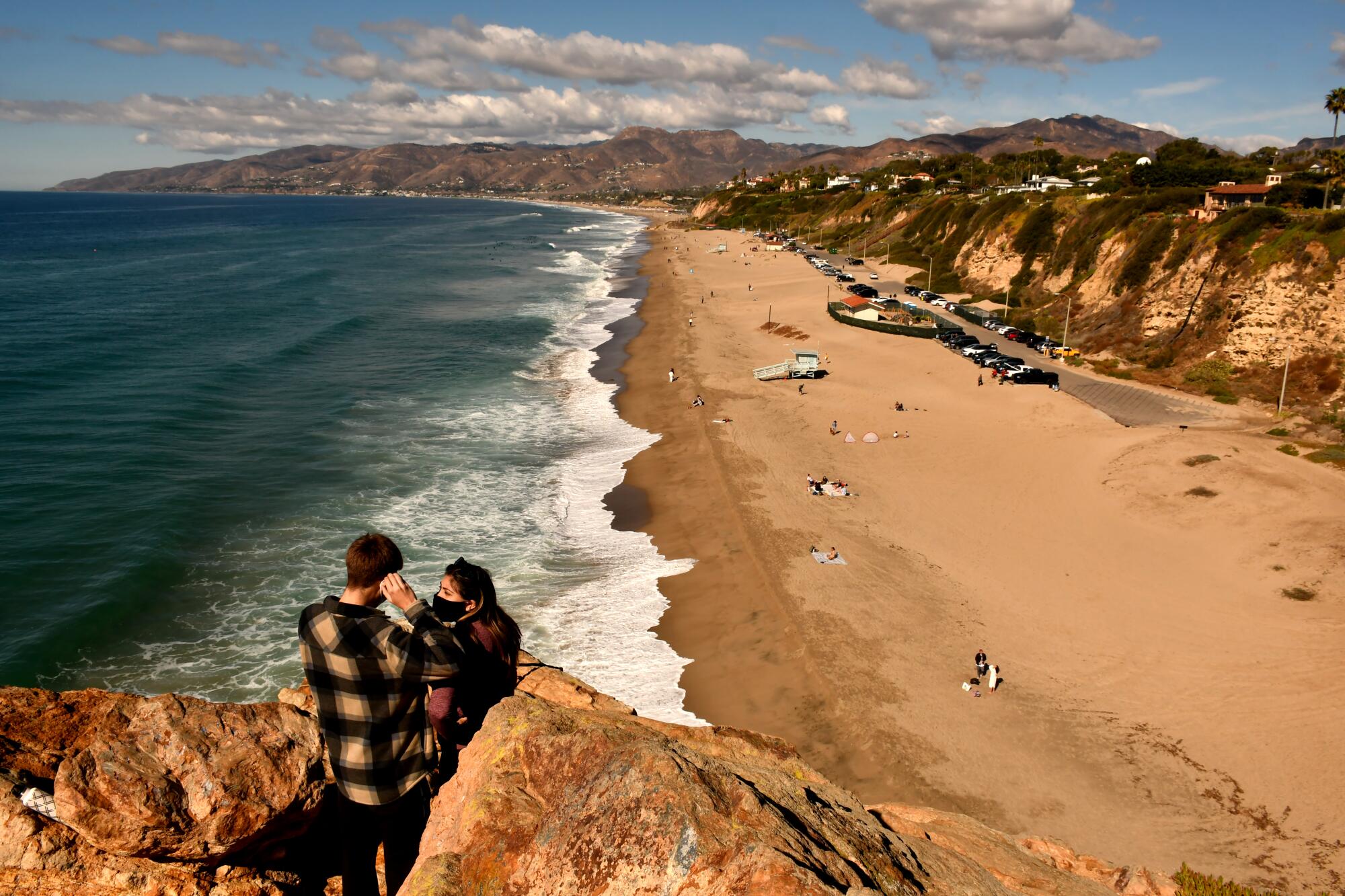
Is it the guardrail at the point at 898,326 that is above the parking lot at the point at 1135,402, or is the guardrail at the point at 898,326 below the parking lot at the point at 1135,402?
above

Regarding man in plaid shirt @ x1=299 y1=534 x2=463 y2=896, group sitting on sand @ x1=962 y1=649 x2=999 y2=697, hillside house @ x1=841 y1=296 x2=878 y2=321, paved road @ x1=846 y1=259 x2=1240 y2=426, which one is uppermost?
man in plaid shirt @ x1=299 y1=534 x2=463 y2=896

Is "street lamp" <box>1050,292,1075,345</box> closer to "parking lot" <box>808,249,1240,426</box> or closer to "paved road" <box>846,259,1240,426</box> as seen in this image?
"parking lot" <box>808,249,1240,426</box>

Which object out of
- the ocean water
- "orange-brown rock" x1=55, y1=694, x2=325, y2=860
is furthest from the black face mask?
the ocean water

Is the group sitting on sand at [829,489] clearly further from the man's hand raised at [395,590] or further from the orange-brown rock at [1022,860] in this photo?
the man's hand raised at [395,590]

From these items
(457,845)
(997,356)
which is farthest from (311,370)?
(457,845)

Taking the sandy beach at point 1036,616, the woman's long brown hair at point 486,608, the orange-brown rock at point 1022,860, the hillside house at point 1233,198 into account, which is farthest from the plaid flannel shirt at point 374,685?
the hillside house at point 1233,198

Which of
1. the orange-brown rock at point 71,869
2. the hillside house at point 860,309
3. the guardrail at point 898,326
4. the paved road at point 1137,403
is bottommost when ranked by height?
the paved road at point 1137,403

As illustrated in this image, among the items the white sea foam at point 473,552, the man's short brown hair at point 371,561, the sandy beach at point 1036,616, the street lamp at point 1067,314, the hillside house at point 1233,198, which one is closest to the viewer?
the man's short brown hair at point 371,561

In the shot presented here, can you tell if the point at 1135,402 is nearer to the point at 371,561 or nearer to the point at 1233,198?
the point at 1233,198
